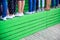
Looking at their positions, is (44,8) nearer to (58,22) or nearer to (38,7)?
(38,7)

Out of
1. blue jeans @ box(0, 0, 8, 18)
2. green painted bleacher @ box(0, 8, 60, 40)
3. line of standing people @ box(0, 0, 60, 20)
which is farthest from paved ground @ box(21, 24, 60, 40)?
blue jeans @ box(0, 0, 8, 18)

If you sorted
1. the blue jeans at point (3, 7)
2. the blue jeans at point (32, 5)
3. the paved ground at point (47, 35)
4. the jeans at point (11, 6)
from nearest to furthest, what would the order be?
the blue jeans at point (3, 7), the jeans at point (11, 6), the paved ground at point (47, 35), the blue jeans at point (32, 5)

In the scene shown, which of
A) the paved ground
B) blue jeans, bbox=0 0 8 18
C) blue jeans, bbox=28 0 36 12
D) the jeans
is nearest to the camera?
blue jeans, bbox=0 0 8 18

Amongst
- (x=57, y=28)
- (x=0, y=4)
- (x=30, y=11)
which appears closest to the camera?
(x=0, y=4)

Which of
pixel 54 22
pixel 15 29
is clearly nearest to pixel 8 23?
pixel 15 29

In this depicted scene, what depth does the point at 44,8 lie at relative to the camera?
4.02 m

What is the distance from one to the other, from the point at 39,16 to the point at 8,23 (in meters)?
1.12

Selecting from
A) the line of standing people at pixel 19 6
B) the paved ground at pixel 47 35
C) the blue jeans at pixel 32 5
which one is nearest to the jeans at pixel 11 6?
the line of standing people at pixel 19 6

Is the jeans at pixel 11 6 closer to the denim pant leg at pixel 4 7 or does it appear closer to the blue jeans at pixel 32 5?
the denim pant leg at pixel 4 7

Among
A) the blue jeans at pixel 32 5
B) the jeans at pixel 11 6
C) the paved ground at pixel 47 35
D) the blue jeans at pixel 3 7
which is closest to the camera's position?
the blue jeans at pixel 3 7

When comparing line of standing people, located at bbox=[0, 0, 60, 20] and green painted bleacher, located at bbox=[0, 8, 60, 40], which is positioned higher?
line of standing people, located at bbox=[0, 0, 60, 20]

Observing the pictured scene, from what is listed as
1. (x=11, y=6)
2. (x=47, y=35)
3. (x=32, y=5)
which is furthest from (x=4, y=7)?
(x=47, y=35)

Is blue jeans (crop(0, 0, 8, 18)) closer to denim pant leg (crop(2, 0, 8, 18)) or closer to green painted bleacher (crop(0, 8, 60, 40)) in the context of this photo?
denim pant leg (crop(2, 0, 8, 18))

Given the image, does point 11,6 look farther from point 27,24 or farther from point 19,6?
point 27,24
